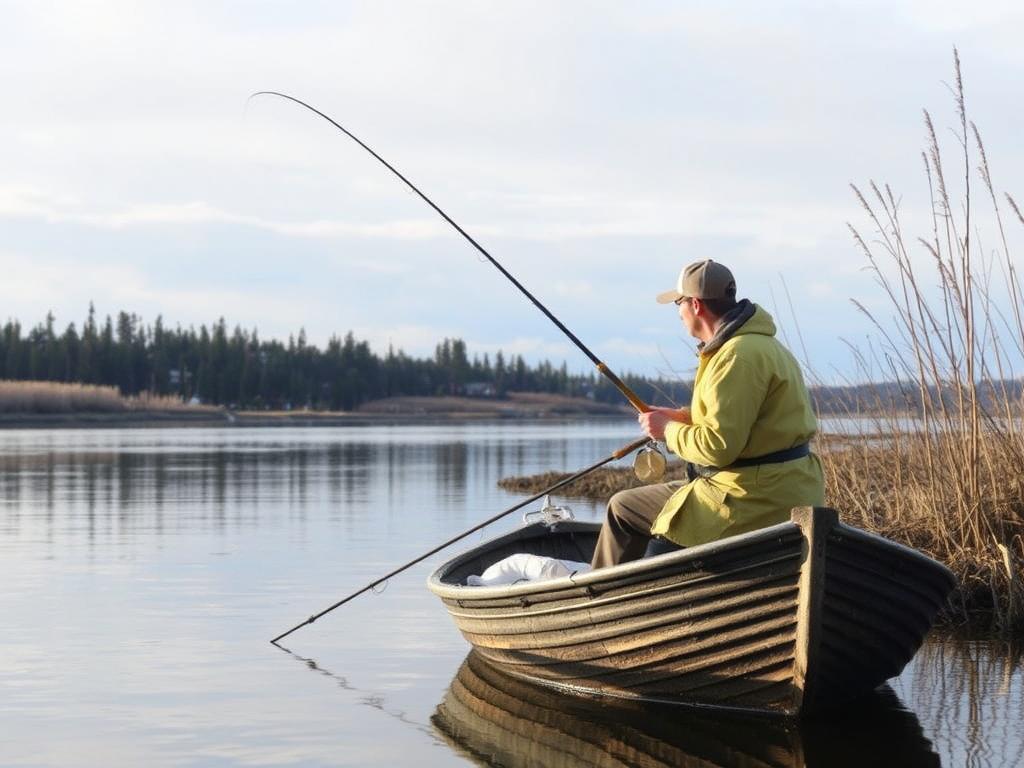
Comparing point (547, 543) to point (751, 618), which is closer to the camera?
point (751, 618)

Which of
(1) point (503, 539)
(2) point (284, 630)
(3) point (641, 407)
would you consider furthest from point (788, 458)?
(2) point (284, 630)

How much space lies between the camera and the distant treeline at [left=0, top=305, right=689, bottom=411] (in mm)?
98438

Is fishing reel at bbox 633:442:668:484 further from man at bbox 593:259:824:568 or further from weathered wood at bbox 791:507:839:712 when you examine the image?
weathered wood at bbox 791:507:839:712

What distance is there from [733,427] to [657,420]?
0.51 m

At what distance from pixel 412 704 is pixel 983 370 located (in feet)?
13.0

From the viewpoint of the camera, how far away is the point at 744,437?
625 centimetres

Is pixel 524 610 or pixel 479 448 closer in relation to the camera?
pixel 524 610

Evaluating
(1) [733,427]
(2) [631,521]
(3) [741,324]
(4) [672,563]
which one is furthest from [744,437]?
(2) [631,521]

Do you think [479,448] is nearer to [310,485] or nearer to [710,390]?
[310,485]

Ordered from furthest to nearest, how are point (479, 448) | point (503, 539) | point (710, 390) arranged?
point (479, 448), point (503, 539), point (710, 390)

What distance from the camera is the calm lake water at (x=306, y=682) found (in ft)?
20.3

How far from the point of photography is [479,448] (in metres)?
40.1

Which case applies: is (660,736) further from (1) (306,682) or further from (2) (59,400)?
(2) (59,400)

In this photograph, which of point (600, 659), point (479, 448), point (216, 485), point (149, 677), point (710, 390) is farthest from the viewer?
point (479, 448)
